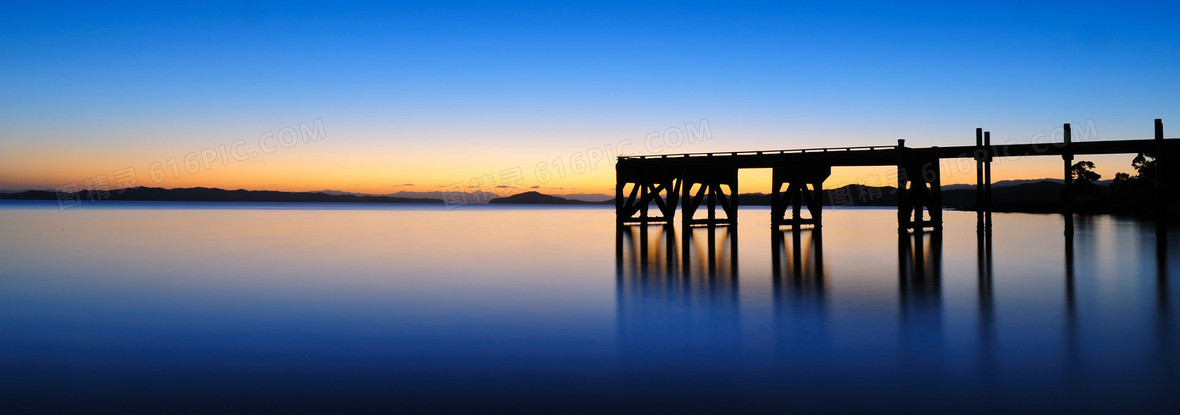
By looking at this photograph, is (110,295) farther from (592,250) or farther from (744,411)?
(592,250)

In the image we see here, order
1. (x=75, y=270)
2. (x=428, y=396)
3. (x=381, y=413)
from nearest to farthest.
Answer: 1. (x=381, y=413)
2. (x=428, y=396)
3. (x=75, y=270)

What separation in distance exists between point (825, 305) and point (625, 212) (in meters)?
33.7

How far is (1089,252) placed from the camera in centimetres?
2769

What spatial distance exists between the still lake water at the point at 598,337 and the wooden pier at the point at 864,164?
9408 millimetres

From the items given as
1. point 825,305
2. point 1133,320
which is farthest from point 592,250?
point 1133,320

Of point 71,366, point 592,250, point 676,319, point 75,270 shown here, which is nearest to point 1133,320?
point 676,319

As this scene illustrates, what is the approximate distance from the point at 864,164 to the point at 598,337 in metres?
27.1

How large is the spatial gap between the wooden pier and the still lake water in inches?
370

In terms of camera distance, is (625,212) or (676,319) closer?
(676,319)

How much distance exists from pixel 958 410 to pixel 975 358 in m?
2.68

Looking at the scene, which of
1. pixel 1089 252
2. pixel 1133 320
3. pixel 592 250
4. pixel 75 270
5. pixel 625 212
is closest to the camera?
pixel 1133 320

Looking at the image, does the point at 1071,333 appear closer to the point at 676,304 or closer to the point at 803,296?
the point at 803,296

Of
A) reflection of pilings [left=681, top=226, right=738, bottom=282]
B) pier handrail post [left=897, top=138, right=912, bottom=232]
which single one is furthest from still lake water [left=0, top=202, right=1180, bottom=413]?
pier handrail post [left=897, top=138, right=912, bottom=232]

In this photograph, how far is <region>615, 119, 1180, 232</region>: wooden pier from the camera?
30047 millimetres
